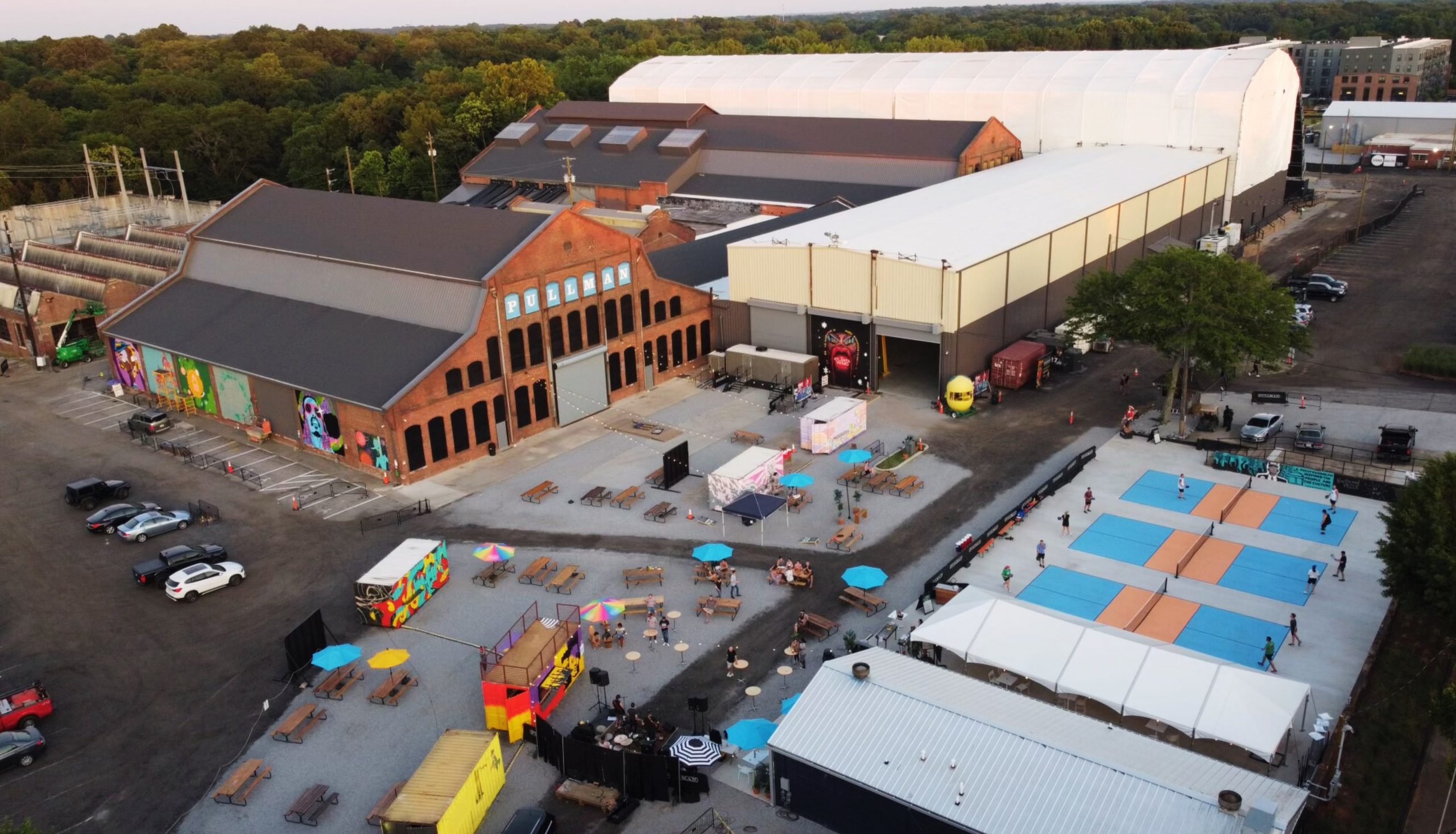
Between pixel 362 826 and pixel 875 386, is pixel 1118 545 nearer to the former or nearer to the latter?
pixel 875 386

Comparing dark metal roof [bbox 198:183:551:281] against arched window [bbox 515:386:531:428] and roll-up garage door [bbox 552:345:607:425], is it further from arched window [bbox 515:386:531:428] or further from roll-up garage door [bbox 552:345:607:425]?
roll-up garage door [bbox 552:345:607:425]

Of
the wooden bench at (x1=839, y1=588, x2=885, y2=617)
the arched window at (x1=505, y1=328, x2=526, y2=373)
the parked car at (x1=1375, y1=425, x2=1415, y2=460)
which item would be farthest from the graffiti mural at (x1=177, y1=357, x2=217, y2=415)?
the parked car at (x1=1375, y1=425, x2=1415, y2=460)

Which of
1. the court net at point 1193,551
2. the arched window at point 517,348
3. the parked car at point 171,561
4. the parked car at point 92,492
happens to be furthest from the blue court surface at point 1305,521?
the parked car at point 92,492

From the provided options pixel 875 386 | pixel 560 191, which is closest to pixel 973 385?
pixel 875 386

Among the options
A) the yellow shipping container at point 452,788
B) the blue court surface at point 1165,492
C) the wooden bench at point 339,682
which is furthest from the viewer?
the blue court surface at point 1165,492

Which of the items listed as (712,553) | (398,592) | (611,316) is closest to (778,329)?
(611,316)

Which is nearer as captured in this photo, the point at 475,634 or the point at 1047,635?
the point at 1047,635

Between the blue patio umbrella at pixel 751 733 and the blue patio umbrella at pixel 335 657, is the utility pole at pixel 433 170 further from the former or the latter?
the blue patio umbrella at pixel 751 733
